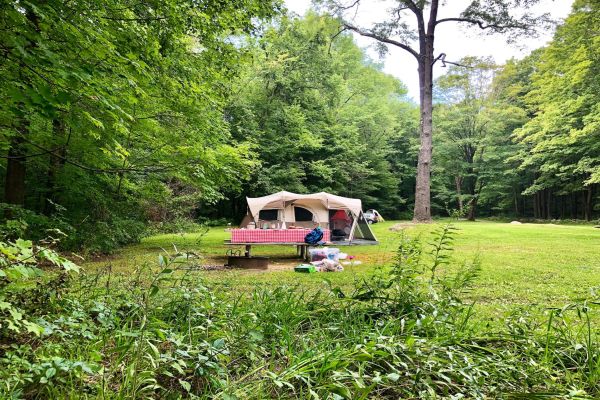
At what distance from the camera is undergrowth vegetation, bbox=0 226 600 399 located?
1.57 meters

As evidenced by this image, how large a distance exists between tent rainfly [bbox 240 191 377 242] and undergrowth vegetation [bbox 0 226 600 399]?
9645 mm

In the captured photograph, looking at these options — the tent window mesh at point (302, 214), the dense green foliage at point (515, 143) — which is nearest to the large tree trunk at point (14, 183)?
the tent window mesh at point (302, 214)

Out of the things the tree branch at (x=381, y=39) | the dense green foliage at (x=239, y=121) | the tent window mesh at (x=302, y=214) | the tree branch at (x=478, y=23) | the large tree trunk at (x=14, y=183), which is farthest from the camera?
the tree branch at (x=381, y=39)

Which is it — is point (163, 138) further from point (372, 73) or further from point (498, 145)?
point (498, 145)

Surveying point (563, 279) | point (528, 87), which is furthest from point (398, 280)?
point (528, 87)

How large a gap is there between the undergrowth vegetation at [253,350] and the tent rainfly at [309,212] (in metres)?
9.64

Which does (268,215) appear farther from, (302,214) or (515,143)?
(515,143)

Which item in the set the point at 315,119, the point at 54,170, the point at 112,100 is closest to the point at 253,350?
the point at 112,100

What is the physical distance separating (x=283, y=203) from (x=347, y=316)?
10467mm

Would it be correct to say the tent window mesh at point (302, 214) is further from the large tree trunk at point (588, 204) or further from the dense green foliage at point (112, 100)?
the large tree trunk at point (588, 204)

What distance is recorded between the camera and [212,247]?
10867 millimetres

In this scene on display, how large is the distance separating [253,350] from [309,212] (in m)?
11.5

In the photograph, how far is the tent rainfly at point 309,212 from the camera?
41.3ft

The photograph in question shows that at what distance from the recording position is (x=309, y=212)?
43.9 ft
